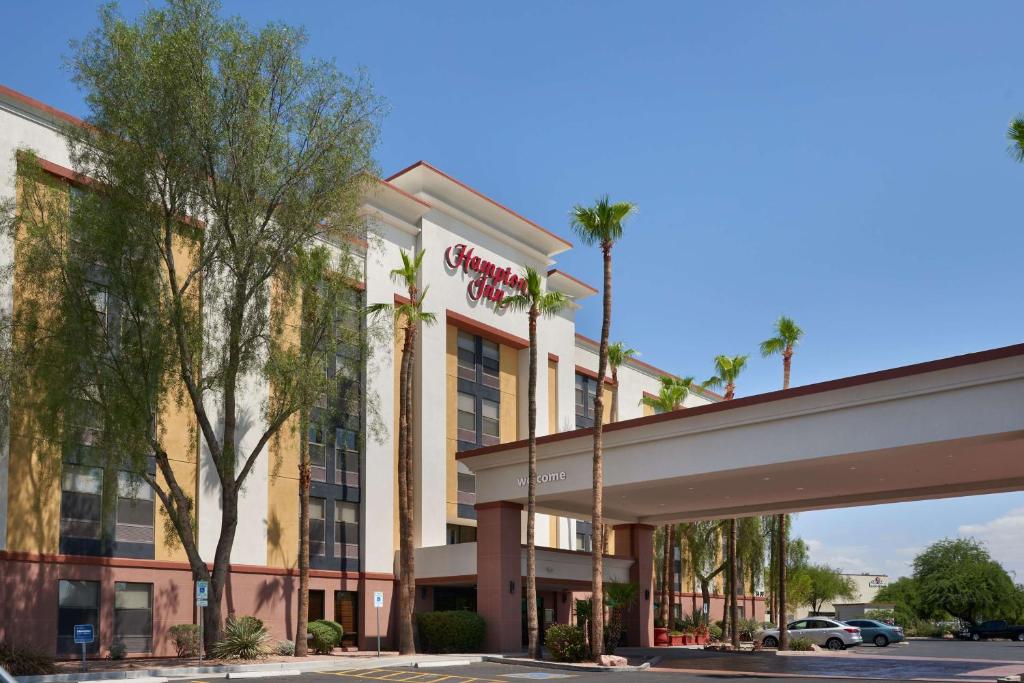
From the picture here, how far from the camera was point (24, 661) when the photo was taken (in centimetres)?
2573

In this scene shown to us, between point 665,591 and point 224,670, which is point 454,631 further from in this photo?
point 665,591

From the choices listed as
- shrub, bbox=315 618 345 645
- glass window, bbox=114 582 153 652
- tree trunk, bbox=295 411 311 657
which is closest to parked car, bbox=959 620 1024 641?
shrub, bbox=315 618 345 645

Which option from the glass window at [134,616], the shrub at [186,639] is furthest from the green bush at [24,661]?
the shrub at [186,639]

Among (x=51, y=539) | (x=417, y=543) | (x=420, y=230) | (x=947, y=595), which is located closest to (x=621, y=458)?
(x=417, y=543)

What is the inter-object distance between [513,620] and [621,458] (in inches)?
334

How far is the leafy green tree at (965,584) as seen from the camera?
76.3 metres

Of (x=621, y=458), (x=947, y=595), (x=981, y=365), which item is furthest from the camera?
(x=947, y=595)

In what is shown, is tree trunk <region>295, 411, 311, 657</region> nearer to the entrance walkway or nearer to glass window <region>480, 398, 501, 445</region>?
the entrance walkway

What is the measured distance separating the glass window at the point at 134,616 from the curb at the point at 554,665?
11.0 metres

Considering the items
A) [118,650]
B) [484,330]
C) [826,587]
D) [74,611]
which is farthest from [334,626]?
[826,587]

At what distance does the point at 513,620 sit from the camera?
129ft

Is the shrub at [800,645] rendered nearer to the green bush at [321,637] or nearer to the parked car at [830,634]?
the parked car at [830,634]

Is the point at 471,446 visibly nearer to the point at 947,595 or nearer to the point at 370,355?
the point at 370,355

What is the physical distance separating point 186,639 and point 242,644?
3.63 metres
